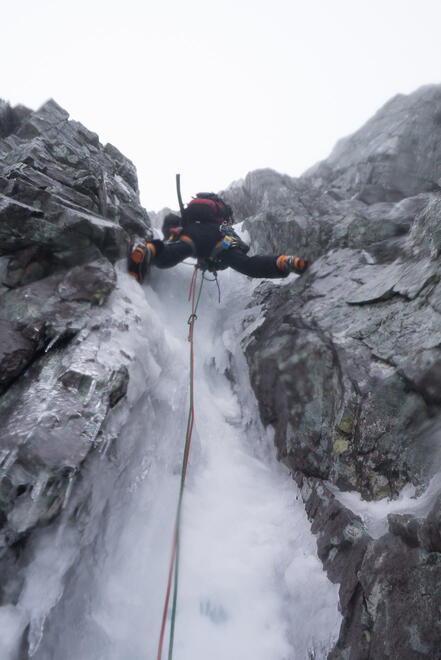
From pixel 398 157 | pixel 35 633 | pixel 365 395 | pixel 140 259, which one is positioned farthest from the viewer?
pixel 398 157

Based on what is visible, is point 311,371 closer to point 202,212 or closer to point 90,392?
point 90,392

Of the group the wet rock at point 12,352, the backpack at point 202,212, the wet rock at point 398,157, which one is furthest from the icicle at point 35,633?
the wet rock at point 398,157

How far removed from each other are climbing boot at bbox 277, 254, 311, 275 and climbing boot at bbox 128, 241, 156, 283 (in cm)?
171

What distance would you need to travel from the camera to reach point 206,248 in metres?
4.98

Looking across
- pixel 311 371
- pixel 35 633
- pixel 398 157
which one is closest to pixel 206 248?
pixel 311 371

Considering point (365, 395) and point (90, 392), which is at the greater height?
point (90, 392)

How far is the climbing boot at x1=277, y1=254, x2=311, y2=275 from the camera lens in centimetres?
462

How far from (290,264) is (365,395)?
237 centimetres

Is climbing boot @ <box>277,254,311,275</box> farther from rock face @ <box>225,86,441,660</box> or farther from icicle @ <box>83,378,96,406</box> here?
icicle @ <box>83,378,96,406</box>

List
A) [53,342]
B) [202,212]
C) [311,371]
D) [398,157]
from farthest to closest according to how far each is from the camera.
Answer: [398,157], [202,212], [311,371], [53,342]

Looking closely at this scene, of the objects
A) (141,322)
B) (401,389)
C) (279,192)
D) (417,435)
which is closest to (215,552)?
(417,435)

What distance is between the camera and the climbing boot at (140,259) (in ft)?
13.7

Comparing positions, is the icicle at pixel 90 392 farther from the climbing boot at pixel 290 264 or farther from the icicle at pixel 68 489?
the climbing boot at pixel 290 264

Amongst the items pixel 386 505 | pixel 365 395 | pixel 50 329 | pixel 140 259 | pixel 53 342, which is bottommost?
pixel 386 505
